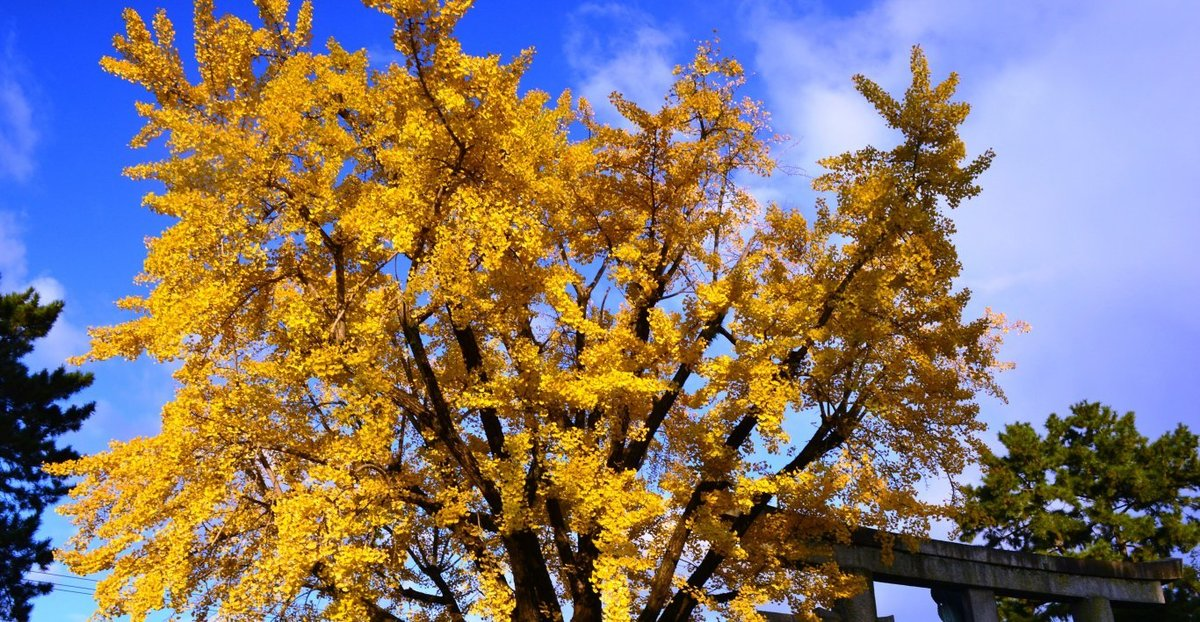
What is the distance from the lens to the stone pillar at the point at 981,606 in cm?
1628

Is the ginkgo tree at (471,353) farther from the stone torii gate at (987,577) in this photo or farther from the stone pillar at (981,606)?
the stone pillar at (981,606)

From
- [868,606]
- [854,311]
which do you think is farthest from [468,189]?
[868,606]

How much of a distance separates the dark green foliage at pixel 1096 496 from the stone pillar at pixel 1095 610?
3214 mm

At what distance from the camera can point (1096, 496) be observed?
73.3 feet

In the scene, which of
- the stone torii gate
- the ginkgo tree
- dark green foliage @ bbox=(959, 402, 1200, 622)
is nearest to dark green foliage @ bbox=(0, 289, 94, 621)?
the ginkgo tree

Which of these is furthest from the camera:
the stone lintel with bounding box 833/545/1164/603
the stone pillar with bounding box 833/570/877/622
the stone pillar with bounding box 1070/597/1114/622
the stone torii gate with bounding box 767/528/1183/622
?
the stone pillar with bounding box 1070/597/1114/622

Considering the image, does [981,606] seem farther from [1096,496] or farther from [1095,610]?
[1096,496]

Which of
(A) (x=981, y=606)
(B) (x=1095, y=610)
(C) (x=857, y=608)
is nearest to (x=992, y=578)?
(A) (x=981, y=606)

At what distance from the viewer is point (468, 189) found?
970 centimetres

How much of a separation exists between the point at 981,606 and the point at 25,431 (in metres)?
18.7

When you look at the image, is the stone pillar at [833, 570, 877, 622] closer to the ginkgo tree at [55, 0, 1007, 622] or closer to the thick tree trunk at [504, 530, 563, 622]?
the ginkgo tree at [55, 0, 1007, 622]

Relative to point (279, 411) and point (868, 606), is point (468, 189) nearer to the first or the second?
point (279, 411)

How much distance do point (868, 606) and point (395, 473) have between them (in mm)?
8103

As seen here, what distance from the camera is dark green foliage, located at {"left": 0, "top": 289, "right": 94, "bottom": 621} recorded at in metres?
17.5
